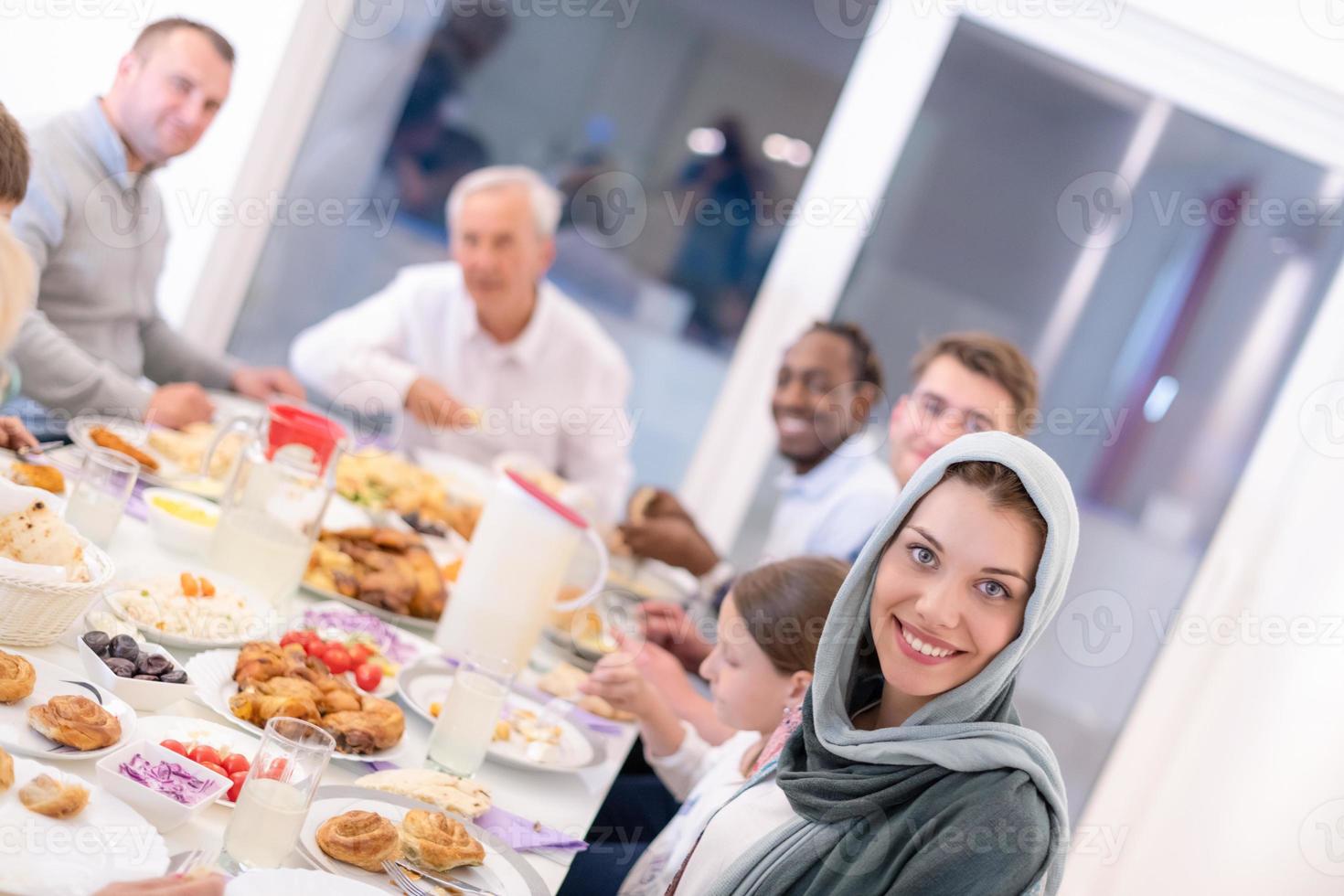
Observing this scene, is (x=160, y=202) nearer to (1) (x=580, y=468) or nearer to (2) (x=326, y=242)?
(2) (x=326, y=242)

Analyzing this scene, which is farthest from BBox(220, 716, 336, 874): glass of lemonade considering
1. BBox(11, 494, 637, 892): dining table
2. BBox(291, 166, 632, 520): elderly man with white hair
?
BBox(291, 166, 632, 520): elderly man with white hair

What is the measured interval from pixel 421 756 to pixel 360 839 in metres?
0.35

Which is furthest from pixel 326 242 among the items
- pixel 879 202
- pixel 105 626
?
pixel 105 626

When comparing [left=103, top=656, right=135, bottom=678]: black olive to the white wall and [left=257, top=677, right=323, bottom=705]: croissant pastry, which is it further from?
the white wall

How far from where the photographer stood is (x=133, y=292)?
2689mm

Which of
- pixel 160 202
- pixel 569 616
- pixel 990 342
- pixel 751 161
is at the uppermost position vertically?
pixel 751 161

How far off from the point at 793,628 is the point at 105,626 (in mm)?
863

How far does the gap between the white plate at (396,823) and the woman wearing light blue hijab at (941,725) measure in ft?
0.78

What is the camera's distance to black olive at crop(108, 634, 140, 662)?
1204 mm

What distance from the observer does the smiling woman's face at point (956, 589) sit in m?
1.24

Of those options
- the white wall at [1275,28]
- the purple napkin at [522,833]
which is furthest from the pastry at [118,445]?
the white wall at [1275,28]

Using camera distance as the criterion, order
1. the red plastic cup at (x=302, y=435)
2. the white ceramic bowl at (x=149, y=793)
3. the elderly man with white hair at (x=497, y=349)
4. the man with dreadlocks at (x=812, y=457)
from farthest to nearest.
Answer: the elderly man with white hair at (x=497, y=349) → the man with dreadlocks at (x=812, y=457) → the red plastic cup at (x=302, y=435) → the white ceramic bowl at (x=149, y=793)

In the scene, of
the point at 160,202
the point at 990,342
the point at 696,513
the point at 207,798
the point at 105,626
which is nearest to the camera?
the point at 207,798

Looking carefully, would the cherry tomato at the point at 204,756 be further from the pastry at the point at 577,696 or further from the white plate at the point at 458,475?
the white plate at the point at 458,475
